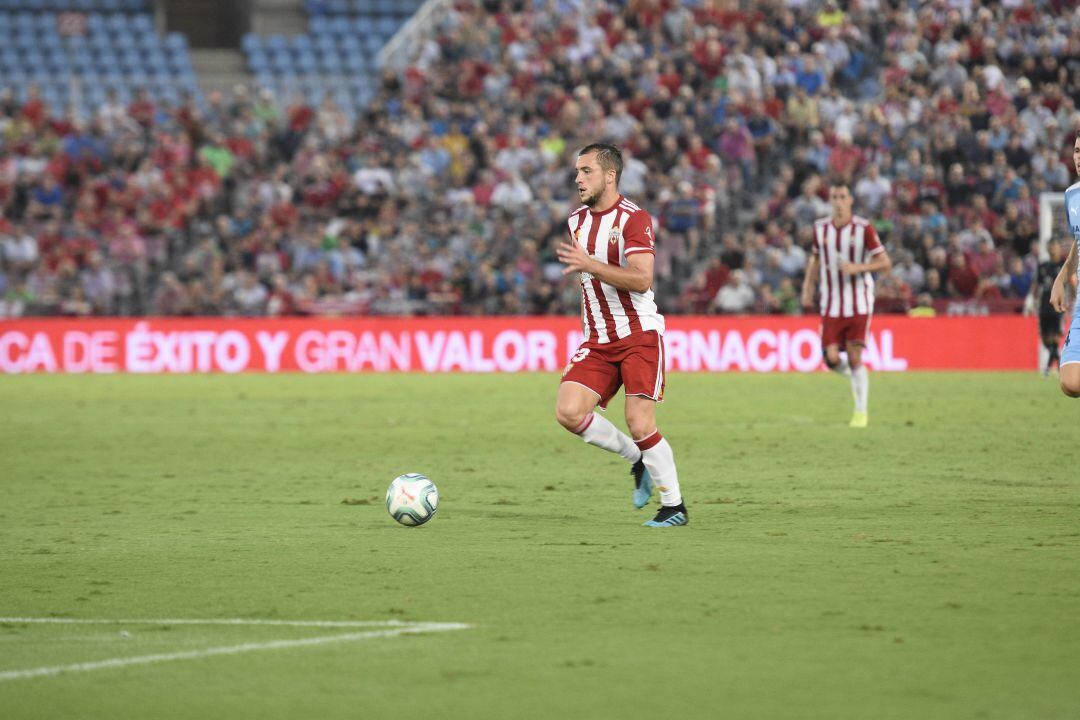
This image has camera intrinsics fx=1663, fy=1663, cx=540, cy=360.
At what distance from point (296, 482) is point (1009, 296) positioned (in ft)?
56.7

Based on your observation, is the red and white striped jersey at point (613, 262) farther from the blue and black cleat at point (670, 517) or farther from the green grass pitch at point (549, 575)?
the green grass pitch at point (549, 575)

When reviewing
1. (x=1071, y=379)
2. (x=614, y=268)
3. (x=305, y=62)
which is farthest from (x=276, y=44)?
(x=1071, y=379)

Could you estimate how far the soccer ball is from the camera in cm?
989

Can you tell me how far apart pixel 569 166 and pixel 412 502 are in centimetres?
2050

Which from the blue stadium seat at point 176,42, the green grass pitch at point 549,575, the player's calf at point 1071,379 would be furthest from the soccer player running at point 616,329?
the blue stadium seat at point 176,42

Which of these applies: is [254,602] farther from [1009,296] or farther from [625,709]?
[1009,296]

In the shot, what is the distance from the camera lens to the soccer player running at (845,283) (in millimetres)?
17609

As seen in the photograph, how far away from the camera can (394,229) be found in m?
29.9

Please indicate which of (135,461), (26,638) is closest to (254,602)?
(26,638)

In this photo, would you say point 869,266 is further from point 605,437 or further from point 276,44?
point 276,44

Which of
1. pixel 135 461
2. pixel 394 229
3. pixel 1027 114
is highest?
pixel 1027 114

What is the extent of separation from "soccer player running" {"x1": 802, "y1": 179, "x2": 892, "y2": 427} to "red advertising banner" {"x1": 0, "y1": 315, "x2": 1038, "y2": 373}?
372 inches

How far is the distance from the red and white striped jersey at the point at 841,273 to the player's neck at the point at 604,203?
8.34m

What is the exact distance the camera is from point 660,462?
9586mm
